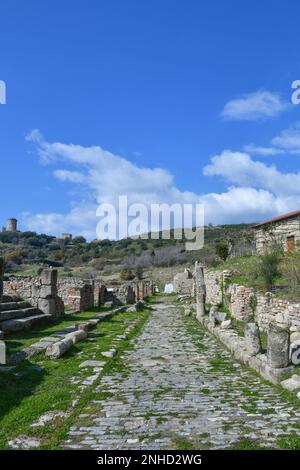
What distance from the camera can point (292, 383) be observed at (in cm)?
674

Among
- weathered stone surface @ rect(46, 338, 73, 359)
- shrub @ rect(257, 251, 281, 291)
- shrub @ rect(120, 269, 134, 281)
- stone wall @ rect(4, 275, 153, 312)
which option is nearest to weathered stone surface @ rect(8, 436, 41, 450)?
weathered stone surface @ rect(46, 338, 73, 359)

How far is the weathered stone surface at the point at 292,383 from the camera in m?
6.65

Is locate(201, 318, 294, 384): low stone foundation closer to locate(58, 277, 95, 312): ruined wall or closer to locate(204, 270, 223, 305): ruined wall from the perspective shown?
locate(204, 270, 223, 305): ruined wall

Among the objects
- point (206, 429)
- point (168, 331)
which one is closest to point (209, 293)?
point (168, 331)

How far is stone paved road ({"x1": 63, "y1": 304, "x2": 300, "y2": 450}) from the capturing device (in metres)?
4.79

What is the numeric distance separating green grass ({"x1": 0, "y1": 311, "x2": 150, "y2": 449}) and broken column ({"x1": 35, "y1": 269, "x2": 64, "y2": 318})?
6052 mm

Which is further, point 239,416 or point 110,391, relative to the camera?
point 110,391

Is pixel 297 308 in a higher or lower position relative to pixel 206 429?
higher

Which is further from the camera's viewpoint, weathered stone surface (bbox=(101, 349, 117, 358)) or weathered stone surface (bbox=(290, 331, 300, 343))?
weathered stone surface (bbox=(101, 349, 117, 358))

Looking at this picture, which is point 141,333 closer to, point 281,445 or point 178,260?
point 281,445

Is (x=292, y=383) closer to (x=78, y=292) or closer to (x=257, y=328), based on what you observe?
(x=257, y=328)

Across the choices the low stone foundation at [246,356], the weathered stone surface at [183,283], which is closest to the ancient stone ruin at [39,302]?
the low stone foundation at [246,356]
